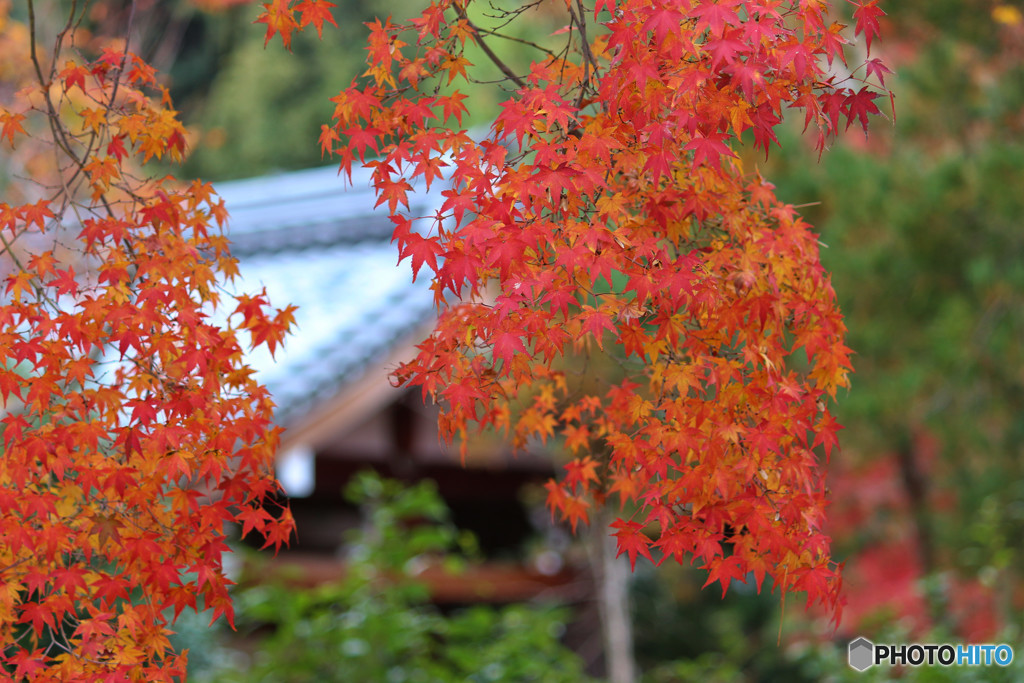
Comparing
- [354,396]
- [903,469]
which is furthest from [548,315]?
[903,469]

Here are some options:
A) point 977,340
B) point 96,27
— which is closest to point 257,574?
point 977,340

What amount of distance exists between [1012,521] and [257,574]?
430 centimetres

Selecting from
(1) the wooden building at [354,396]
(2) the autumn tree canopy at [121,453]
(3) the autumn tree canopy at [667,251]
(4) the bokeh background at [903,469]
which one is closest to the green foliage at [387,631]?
(4) the bokeh background at [903,469]

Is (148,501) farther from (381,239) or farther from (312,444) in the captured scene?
(381,239)

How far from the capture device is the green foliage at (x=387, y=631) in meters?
4.91

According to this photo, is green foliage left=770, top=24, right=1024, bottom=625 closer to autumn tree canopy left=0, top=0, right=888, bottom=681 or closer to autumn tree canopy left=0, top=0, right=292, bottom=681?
autumn tree canopy left=0, top=0, right=888, bottom=681

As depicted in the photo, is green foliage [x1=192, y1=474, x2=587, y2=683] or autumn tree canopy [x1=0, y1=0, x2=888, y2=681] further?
green foliage [x1=192, y1=474, x2=587, y2=683]

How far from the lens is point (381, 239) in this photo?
24.1 feet

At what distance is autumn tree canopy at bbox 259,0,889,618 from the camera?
1.91 meters

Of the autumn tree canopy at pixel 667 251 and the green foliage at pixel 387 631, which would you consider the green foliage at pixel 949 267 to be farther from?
the autumn tree canopy at pixel 667 251

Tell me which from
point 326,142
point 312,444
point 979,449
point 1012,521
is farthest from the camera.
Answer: point 979,449

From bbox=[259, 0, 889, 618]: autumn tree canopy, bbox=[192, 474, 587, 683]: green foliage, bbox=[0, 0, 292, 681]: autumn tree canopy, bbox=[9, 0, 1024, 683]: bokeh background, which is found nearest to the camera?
bbox=[259, 0, 889, 618]: autumn tree canopy

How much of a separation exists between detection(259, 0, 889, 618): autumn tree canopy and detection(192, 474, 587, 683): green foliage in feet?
9.83

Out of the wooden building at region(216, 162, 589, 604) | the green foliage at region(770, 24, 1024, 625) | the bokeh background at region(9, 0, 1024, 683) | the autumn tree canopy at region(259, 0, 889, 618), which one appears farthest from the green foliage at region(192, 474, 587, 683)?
the autumn tree canopy at region(259, 0, 889, 618)
